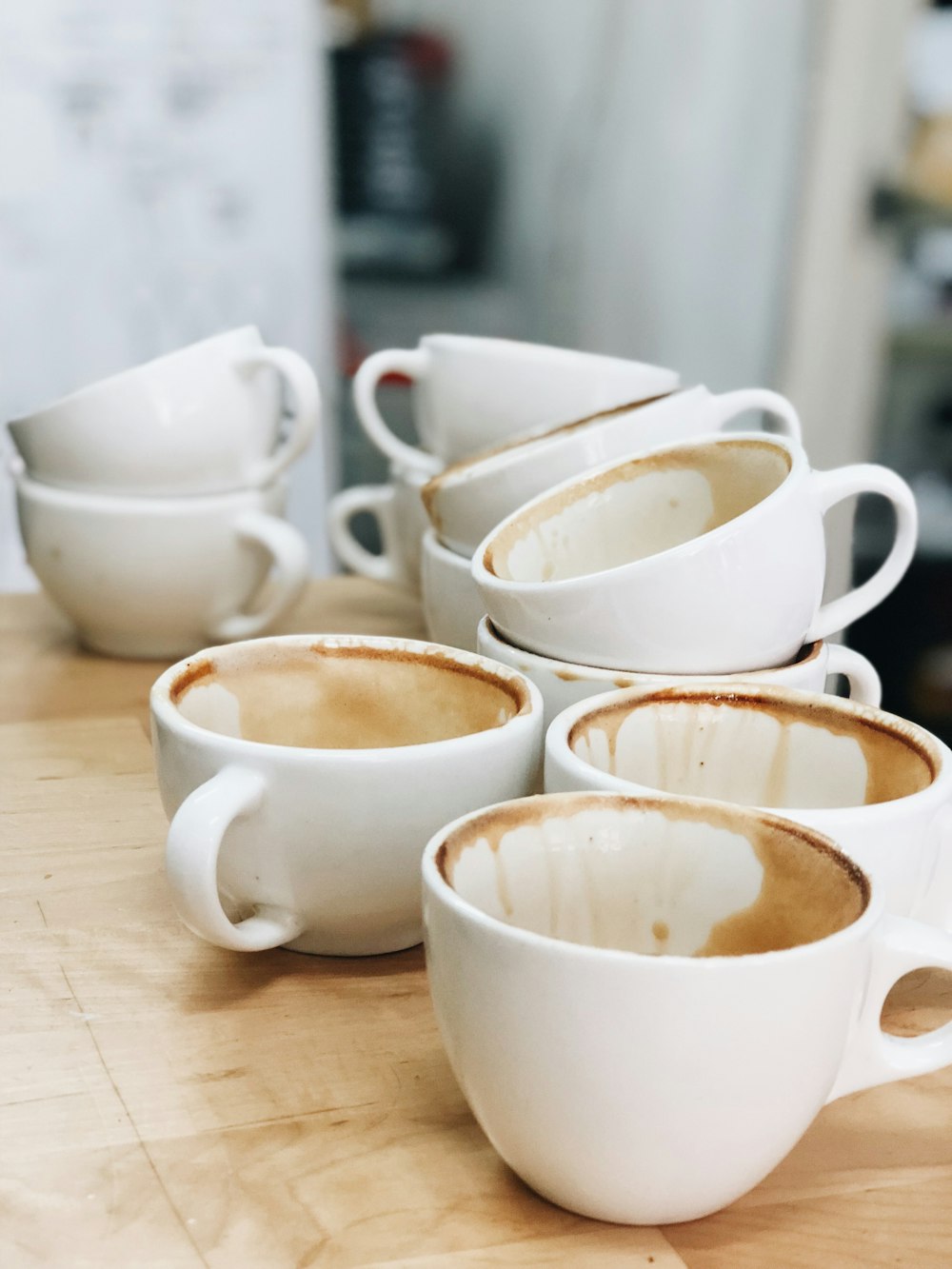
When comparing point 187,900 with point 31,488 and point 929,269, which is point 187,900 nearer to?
point 31,488

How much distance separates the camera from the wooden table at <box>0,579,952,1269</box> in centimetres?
36

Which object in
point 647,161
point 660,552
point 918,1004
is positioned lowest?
point 918,1004

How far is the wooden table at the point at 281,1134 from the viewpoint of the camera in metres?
0.36

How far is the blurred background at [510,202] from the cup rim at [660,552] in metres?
1.23

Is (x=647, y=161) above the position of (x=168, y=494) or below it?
above

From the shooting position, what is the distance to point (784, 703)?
0.50 meters

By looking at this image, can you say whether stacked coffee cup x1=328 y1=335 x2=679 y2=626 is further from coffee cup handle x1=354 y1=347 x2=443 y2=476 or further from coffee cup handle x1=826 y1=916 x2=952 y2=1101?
coffee cup handle x1=826 y1=916 x2=952 y2=1101

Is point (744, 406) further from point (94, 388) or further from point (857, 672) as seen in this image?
point (94, 388)

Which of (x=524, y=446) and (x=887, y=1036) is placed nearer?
(x=887, y=1036)

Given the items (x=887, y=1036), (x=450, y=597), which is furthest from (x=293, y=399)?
(x=887, y=1036)

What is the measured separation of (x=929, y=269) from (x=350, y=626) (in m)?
1.37

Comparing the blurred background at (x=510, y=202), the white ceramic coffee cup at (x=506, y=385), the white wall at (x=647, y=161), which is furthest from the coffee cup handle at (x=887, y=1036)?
the white wall at (x=647, y=161)

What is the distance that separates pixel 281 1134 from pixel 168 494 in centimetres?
48

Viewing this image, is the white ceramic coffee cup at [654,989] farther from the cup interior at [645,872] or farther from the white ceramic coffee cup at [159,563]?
the white ceramic coffee cup at [159,563]
